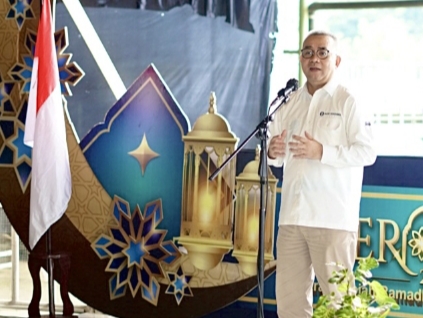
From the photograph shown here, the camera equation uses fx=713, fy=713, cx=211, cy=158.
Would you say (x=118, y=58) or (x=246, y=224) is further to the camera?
(x=118, y=58)

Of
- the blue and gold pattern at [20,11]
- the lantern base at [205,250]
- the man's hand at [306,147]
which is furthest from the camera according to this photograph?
the blue and gold pattern at [20,11]

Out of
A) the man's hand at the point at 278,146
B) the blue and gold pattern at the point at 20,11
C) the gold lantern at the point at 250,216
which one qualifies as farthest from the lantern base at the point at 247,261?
the blue and gold pattern at the point at 20,11

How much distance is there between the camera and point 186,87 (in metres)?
4.40

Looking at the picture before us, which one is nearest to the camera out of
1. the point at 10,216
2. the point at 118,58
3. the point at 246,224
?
the point at 246,224

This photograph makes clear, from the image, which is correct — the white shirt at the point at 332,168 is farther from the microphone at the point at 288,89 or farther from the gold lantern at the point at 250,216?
the gold lantern at the point at 250,216

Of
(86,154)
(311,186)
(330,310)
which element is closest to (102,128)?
(86,154)

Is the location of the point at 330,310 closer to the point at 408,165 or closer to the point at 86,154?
the point at 408,165

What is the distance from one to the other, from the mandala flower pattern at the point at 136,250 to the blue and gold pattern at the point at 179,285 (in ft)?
0.23

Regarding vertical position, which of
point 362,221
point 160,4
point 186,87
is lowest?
point 362,221

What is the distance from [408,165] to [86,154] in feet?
6.70

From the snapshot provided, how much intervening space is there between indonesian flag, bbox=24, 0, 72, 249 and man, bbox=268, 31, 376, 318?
5.09 ft

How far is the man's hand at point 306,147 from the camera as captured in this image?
3.28 meters

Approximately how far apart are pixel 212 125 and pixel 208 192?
410mm

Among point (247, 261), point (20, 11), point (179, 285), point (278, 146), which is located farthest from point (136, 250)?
point (20, 11)
